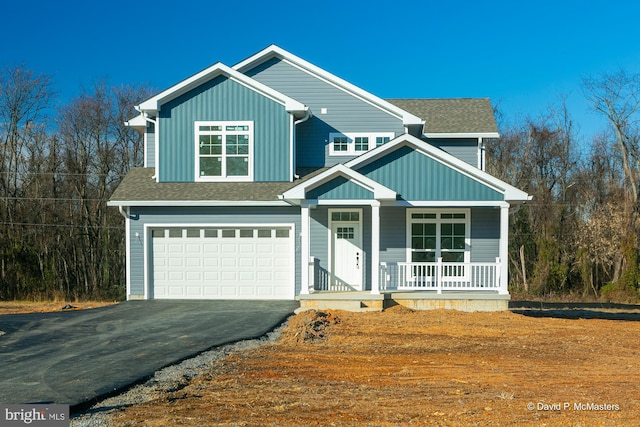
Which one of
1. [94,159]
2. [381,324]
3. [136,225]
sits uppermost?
[94,159]

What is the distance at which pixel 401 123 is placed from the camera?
65.9 ft

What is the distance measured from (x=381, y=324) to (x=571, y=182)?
24736mm

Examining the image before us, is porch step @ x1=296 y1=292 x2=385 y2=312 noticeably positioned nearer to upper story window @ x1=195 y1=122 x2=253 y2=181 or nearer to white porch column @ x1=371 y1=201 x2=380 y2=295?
white porch column @ x1=371 y1=201 x2=380 y2=295

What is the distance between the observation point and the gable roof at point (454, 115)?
2056 cm

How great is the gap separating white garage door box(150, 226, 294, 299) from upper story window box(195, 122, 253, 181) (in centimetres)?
169

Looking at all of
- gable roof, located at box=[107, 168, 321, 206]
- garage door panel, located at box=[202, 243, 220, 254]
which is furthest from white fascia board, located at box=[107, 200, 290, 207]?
garage door panel, located at box=[202, 243, 220, 254]

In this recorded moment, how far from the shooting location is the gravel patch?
273 inches

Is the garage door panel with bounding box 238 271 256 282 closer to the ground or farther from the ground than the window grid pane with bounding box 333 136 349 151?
closer to the ground

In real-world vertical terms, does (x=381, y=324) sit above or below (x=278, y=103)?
below

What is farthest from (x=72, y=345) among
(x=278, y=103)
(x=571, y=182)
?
(x=571, y=182)

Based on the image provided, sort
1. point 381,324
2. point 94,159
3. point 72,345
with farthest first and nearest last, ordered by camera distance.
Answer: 1. point 94,159
2. point 381,324
3. point 72,345

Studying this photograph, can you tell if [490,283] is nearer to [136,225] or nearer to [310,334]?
[310,334]

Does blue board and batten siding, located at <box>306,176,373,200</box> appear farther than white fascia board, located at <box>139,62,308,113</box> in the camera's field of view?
No

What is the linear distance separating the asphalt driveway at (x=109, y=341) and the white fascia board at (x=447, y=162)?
14.9 feet
